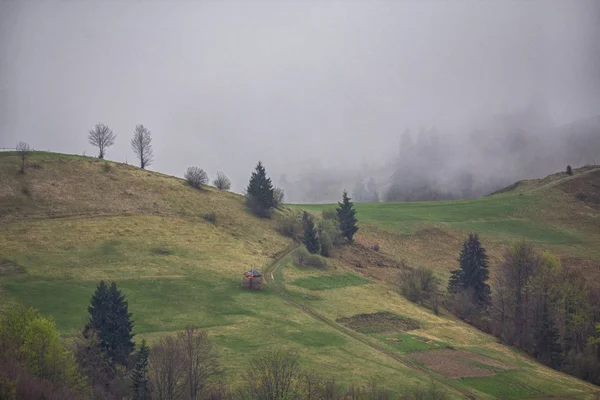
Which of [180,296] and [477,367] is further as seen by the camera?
[180,296]

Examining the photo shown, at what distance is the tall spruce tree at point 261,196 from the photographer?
337 feet

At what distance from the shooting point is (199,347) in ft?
130

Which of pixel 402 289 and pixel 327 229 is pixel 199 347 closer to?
pixel 402 289

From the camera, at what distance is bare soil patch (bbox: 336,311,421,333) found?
59.9m

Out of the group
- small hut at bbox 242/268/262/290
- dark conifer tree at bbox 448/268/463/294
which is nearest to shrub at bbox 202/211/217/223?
small hut at bbox 242/268/262/290

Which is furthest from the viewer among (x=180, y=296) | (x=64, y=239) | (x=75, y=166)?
(x=75, y=166)

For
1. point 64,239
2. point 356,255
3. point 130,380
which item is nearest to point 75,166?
point 64,239

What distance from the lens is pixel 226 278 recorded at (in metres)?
67.5

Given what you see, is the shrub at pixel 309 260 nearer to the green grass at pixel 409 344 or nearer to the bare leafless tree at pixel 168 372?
the green grass at pixel 409 344

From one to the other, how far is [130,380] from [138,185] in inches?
2507

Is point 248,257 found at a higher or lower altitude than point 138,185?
lower

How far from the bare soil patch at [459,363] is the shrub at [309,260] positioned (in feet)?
102

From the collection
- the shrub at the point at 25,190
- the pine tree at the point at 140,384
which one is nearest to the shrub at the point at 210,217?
the shrub at the point at 25,190

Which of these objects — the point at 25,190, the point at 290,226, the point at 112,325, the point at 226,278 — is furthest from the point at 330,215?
the point at 112,325
